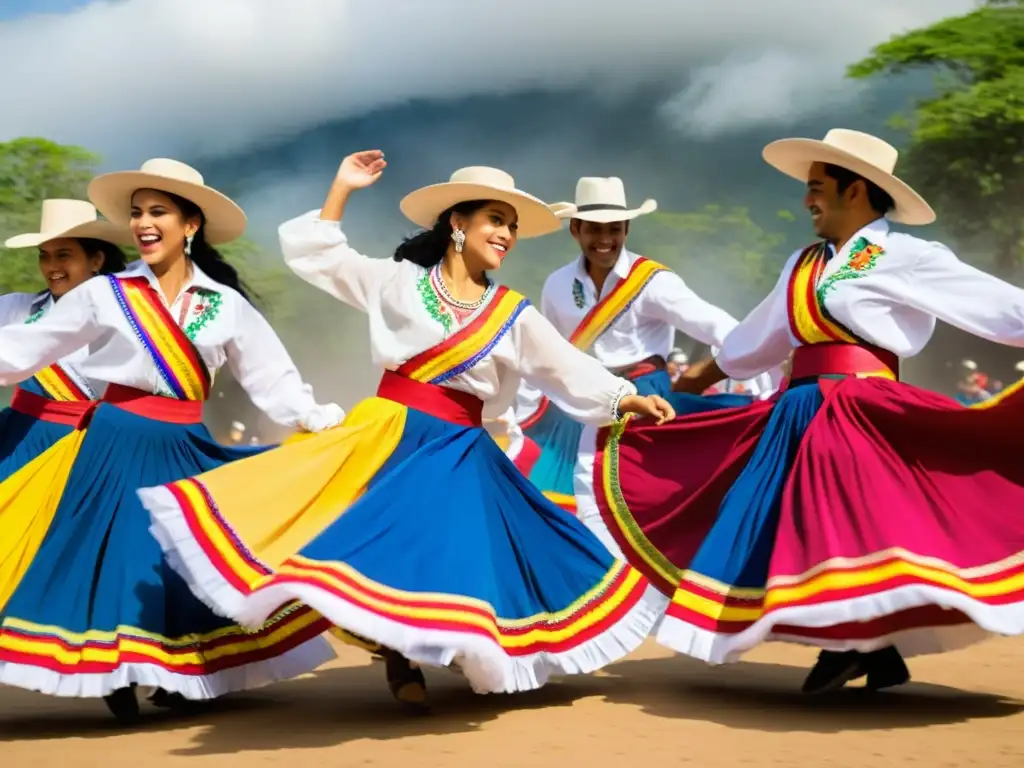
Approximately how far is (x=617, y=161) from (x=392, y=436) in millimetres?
20987

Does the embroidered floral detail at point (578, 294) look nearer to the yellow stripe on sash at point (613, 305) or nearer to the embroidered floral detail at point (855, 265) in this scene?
the yellow stripe on sash at point (613, 305)

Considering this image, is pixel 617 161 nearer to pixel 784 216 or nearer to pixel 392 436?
pixel 784 216

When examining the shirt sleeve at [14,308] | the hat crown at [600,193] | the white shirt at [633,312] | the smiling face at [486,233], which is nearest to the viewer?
the smiling face at [486,233]

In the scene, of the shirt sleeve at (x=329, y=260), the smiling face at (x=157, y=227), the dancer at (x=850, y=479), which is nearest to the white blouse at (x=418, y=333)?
the shirt sleeve at (x=329, y=260)

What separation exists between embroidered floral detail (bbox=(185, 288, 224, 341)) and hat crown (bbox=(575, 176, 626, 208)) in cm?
266

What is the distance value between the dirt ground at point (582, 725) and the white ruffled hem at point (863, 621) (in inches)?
7.8

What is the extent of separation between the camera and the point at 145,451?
15.8 feet

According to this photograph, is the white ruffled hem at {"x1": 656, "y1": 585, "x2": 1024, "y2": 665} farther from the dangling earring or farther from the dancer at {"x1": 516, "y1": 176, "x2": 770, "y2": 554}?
the dancer at {"x1": 516, "y1": 176, "x2": 770, "y2": 554}

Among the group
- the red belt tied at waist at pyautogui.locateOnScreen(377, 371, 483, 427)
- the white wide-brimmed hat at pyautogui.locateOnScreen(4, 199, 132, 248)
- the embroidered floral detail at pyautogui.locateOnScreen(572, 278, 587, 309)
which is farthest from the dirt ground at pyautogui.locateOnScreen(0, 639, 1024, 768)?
the embroidered floral detail at pyautogui.locateOnScreen(572, 278, 587, 309)

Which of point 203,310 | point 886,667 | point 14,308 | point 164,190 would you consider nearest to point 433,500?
point 203,310

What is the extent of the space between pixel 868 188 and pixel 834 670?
1.62 metres

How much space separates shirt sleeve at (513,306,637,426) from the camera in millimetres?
4852

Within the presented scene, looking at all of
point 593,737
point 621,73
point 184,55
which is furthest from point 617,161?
point 593,737

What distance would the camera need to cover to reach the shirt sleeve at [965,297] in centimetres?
471
